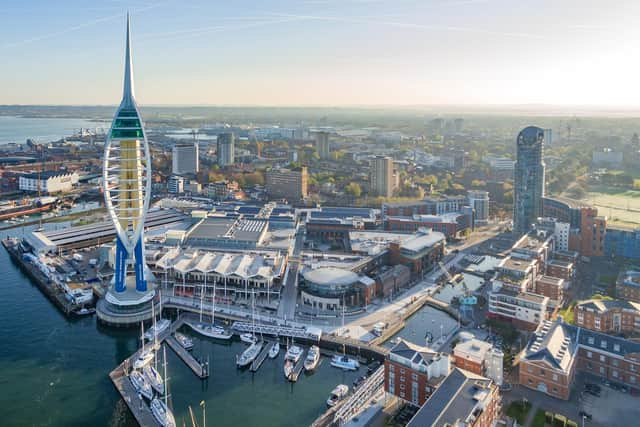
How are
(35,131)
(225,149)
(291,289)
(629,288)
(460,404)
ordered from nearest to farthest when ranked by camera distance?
(460,404) → (629,288) → (291,289) → (225,149) → (35,131)

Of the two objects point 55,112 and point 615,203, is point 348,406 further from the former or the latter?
point 55,112

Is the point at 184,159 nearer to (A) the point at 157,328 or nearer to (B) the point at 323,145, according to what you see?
(B) the point at 323,145

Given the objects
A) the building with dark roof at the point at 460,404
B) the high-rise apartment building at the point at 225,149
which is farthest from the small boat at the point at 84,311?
the high-rise apartment building at the point at 225,149

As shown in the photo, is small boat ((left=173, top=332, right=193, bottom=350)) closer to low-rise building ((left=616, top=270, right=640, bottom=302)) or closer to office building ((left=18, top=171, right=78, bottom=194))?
low-rise building ((left=616, top=270, right=640, bottom=302))

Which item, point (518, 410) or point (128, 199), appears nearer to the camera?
point (518, 410)

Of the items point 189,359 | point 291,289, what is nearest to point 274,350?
point 189,359

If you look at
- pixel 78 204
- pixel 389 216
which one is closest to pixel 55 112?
pixel 78 204
